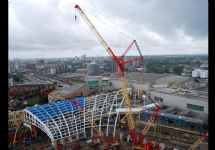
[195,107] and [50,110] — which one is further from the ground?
[50,110]

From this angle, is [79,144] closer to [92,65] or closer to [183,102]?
[183,102]

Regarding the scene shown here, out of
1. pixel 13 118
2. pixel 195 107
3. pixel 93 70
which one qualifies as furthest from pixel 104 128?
pixel 93 70

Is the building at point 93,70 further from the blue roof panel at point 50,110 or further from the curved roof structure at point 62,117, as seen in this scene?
the blue roof panel at point 50,110

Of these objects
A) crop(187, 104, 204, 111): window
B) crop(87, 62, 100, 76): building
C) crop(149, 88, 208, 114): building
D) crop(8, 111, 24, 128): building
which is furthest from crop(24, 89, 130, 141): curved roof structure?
crop(87, 62, 100, 76): building

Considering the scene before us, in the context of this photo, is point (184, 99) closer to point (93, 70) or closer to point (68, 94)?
point (68, 94)

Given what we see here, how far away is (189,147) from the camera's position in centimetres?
938

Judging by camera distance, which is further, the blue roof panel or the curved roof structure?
the blue roof panel

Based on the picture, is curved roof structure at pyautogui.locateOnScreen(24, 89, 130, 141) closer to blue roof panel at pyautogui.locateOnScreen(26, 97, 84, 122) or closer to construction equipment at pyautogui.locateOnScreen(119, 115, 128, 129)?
blue roof panel at pyautogui.locateOnScreen(26, 97, 84, 122)

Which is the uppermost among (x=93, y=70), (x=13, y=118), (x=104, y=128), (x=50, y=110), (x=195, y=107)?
(x=93, y=70)

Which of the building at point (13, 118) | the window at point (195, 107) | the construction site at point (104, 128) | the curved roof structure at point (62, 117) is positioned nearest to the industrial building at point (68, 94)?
the building at point (13, 118)

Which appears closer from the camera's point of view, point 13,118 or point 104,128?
point 104,128

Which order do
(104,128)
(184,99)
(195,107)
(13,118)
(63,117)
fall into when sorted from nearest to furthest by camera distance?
(63,117) < (104,128) < (13,118) < (195,107) < (184,99)

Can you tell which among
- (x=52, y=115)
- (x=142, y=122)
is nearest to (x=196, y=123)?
(x=142, y=122)
